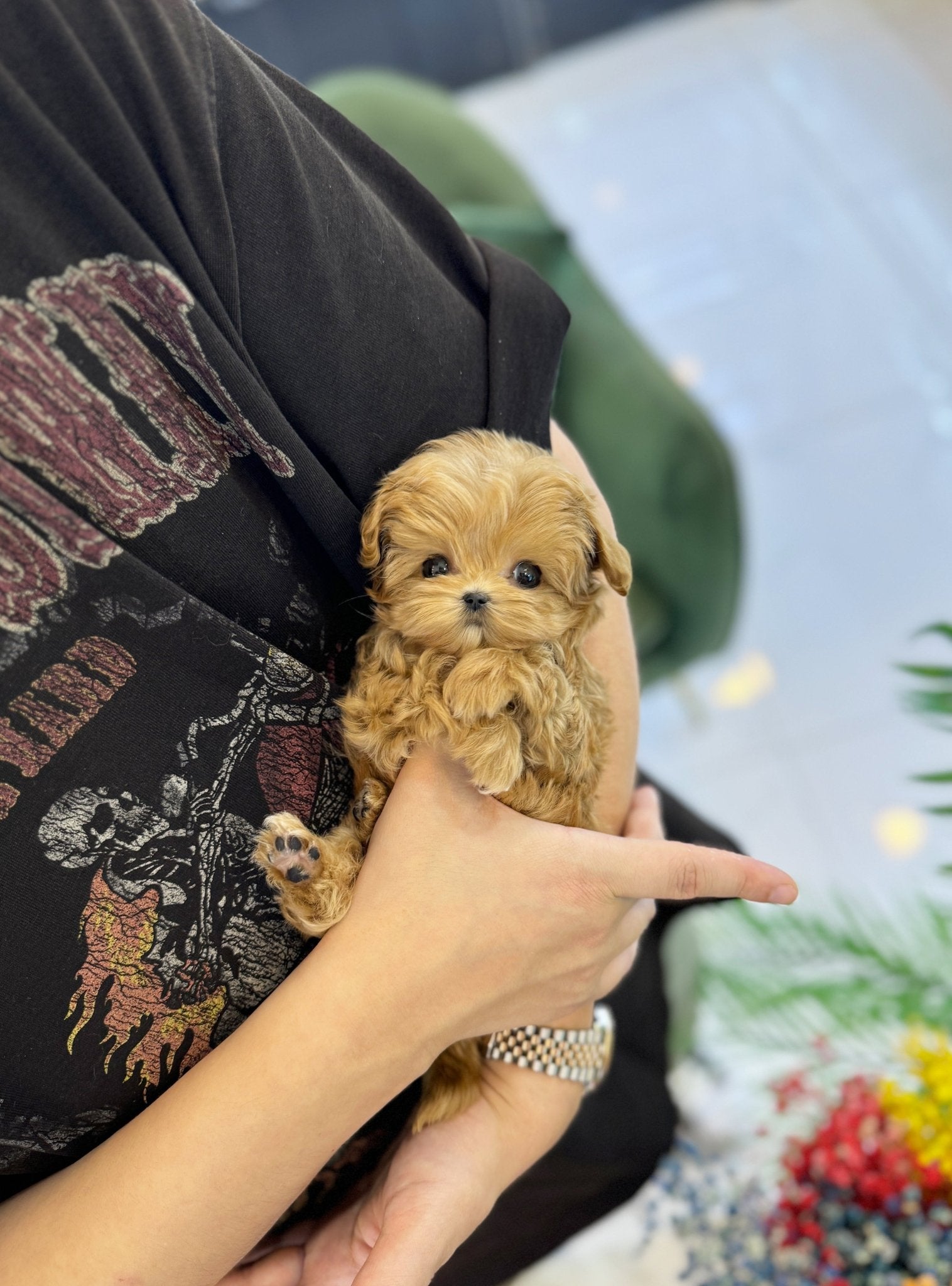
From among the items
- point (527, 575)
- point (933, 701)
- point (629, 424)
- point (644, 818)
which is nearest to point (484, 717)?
Answer: point (527, 575)

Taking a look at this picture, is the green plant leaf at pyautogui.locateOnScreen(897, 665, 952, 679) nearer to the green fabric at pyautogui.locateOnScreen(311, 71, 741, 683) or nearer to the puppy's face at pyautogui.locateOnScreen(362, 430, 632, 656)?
the puppy's face at pyautogui.locateOnScreen(362, 430, 632, 656)

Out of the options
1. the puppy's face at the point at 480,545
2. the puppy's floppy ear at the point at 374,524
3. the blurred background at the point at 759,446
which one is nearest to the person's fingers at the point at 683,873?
the puppy's face at the point at 480,545

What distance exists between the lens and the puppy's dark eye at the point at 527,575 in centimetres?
107

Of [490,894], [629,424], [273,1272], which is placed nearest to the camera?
[490,894]

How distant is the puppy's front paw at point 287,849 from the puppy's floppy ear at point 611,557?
0.43 m

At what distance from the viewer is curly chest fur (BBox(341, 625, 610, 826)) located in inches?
39.9

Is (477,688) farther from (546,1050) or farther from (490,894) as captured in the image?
(546,1050)

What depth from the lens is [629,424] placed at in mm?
2326

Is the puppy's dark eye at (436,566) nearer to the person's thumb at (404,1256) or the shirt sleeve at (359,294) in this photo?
the shirt sleeve at (359,294)

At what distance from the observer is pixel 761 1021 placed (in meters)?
1.87

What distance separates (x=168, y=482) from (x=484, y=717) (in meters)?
0.39

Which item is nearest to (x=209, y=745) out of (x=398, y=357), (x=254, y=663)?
(x=254, y=663)

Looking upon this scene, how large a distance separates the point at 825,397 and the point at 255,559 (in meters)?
3.34

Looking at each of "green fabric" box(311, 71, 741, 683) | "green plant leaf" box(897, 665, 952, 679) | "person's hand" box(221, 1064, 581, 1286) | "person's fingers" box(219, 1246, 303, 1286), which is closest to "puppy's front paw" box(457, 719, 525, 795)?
"person's hand" box(221, 1064, 581, 1286)
